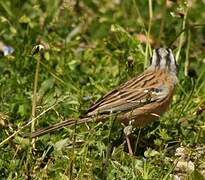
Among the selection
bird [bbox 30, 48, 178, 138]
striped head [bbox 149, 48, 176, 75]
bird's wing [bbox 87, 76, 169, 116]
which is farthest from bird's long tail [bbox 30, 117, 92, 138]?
striped head [bbox 149, 48, 176, 75]

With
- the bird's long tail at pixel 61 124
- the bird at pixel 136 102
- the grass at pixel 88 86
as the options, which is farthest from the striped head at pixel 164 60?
the bird's long tail at pixel 61 124

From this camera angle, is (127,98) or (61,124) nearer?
(61,124)

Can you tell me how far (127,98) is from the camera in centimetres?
735

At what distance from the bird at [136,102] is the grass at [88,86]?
4.4 inches

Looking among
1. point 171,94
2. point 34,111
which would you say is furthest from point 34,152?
point 171,94

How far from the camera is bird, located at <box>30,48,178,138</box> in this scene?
7.08m

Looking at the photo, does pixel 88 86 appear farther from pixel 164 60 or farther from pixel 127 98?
pixel 127 98

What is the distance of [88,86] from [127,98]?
→ 38.3 inches

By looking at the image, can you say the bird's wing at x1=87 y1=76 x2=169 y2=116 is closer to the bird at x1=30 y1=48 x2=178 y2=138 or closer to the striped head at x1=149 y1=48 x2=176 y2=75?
the bird at x1=30 y1=48 x2=178 y2=138

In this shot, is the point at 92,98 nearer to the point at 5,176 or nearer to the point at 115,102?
the point at 115,102

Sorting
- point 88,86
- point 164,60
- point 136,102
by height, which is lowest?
point 136,102

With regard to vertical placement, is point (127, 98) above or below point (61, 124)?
above

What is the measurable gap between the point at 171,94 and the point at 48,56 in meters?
1.72

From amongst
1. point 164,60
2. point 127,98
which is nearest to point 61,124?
point 127,98
